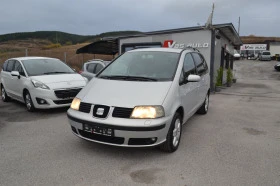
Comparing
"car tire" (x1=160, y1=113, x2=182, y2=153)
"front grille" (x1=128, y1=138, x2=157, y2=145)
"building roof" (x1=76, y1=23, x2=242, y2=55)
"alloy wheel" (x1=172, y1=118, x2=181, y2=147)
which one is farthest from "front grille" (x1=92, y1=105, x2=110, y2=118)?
"building roof" (x1=76, y1=23, x2=242, y2=55)

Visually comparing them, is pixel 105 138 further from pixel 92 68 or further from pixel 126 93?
pixel 92 68

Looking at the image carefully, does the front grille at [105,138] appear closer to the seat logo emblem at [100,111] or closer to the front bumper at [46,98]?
the seat logo emblem at [100,111]

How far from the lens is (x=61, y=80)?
6.35 meters

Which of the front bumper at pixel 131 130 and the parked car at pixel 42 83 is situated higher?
the parked car at pixel 42 83

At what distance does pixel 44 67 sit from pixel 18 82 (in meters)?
0.84

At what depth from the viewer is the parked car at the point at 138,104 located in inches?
126

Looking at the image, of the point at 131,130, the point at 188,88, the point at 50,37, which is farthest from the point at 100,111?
the point at 50,37

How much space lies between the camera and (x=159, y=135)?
129 inches

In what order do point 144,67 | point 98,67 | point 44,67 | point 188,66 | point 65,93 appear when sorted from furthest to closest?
point 98,67 < point 44,67 < point 65,93 < point 188,66 < point 144,67

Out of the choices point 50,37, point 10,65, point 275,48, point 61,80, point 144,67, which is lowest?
point 61,80

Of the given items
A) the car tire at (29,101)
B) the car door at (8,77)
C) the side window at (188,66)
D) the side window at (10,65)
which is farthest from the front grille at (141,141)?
the side window at (10,65)

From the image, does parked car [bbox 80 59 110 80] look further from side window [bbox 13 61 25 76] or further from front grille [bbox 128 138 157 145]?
front grille [bbox 128 138 157 145]

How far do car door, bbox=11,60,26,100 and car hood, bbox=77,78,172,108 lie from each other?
142 inches

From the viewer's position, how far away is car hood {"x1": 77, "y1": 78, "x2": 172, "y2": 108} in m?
3.31
